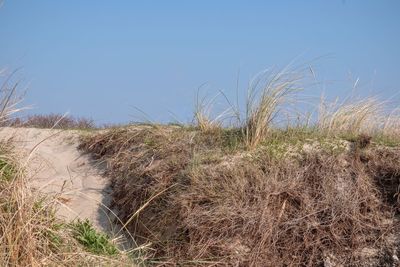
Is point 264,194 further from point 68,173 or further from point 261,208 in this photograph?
point 68,173

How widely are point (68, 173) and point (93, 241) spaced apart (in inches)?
85.4

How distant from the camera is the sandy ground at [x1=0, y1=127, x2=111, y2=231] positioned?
5.57 meters

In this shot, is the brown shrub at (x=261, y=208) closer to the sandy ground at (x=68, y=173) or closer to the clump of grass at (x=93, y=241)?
the sandy ground at (x=68, y=173)

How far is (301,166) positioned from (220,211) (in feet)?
3.60

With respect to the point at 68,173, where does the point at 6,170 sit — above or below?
above

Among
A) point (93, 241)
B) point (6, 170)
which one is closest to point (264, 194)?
point (93, 241)

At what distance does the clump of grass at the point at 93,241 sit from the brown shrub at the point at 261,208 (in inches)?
17.9

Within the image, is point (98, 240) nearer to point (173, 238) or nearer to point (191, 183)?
point (173, 238)

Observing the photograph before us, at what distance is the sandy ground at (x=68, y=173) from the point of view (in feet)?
18.3

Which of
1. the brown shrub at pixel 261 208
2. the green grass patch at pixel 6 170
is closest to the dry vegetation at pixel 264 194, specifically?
the brown shrub at pixel 261 208

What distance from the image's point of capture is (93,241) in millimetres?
4773

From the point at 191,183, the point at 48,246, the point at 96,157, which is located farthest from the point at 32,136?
the point at 48,246

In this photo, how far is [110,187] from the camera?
6.48 metres

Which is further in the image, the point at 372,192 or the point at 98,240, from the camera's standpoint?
the point at 372,192
